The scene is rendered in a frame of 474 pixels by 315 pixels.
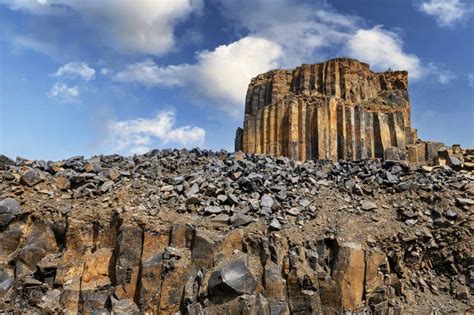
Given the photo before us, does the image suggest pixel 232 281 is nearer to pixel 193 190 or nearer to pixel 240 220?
pixel 240 220

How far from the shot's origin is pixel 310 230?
34.8 ft

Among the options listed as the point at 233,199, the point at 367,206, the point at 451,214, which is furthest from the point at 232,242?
the point at 451,214

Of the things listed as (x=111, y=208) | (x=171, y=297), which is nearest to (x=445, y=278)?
(x=171, y=297)

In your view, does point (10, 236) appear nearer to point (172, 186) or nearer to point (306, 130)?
point (172, 186)

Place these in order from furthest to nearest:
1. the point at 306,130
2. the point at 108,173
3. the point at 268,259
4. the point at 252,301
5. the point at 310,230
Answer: the point at 306,130
the point at 108,173
the point at 310,230
the point at 268,259
the point at 252,301

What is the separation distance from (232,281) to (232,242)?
123 centimetres

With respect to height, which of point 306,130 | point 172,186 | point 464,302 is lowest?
point 464,302

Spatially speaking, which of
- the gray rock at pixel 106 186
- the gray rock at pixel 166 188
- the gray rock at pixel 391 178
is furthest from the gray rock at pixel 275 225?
the gray rock at pixel 106 186

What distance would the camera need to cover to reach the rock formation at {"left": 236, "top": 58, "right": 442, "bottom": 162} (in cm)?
2061

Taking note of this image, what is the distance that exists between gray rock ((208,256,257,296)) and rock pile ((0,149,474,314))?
0.03 m

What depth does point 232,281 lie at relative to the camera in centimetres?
898

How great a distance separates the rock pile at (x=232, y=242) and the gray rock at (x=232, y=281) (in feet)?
0.08

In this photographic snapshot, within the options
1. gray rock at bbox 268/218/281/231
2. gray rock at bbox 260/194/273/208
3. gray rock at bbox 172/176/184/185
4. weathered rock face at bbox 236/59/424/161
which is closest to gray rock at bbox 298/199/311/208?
gray rock at bbox 260/194/273/208

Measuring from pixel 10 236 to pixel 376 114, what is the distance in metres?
18.2
